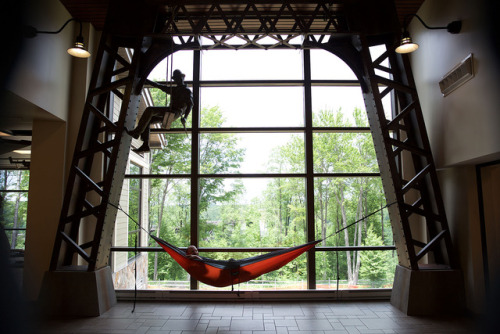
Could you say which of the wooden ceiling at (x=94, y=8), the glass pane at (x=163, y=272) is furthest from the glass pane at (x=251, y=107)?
the glass pane at (x=163, y=272)

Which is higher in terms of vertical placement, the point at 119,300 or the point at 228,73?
the point at 228,73

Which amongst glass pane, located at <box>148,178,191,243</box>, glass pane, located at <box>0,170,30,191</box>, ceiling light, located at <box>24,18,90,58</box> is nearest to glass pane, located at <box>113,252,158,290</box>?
glass pane, located at <box>148,178,191,243</box>

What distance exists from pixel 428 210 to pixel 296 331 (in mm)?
2259

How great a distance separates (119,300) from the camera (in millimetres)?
4051

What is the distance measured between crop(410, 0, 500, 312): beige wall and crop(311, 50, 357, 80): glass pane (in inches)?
39.4

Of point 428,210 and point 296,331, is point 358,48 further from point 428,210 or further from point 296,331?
point 296,331

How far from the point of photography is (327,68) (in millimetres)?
4934

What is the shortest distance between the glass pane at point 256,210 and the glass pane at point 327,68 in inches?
65.3

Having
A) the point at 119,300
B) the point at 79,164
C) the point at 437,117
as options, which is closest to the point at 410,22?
the point at 437,117

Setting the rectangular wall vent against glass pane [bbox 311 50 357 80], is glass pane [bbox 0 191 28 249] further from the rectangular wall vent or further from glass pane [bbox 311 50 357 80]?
the rectangular wall vent

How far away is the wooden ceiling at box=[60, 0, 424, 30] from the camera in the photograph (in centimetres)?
419

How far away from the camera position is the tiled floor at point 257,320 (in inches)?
121

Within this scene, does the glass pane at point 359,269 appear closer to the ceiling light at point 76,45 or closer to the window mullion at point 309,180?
the window mullion at point 309,180

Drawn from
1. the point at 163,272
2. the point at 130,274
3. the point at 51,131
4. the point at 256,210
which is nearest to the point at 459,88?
the point at 256,210
